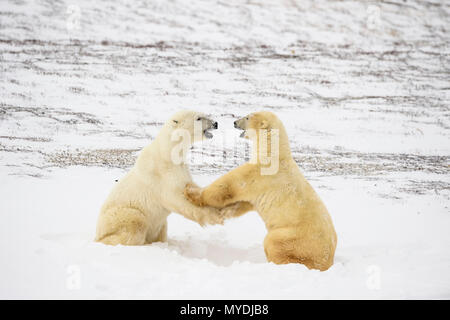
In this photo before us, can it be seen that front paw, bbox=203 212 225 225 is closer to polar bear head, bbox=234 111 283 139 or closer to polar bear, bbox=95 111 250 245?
polar bear, bbox=95 111 250 245

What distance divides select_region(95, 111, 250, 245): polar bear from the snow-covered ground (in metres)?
0.28

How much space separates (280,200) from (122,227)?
4.92ft

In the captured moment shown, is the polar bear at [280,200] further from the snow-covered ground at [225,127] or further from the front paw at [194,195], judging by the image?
the snow-covered ground at [225,127]

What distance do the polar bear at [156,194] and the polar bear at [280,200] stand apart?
0.43ft

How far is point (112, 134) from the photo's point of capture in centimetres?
1158

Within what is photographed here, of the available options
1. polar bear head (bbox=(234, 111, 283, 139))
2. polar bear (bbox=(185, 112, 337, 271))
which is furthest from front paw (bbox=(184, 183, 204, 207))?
polar bear head (bbox=(234, 111, 283, 139))

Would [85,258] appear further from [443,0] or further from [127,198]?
[443,0]

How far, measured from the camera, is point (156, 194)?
5457 mm

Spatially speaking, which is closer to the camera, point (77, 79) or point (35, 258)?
point (35, 258)

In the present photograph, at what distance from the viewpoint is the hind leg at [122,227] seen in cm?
533

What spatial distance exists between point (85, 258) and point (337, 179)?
208 inches

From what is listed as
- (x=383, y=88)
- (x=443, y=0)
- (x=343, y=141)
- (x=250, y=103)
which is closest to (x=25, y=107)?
(x=250, y=103)

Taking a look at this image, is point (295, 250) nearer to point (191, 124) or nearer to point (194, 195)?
point (194, 195)

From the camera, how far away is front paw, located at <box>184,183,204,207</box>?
5.31 m
